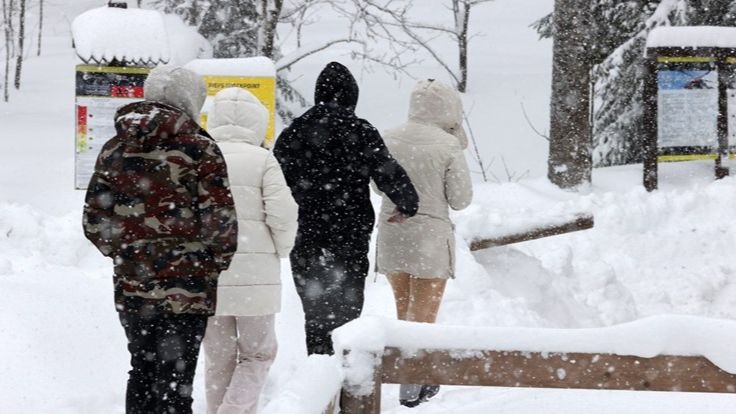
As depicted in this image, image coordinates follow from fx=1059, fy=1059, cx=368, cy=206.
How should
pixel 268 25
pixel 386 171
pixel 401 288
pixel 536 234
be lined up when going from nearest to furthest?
pixel 386 171 → pixel 401 288 → pixel 536 234 → pixel 268 25

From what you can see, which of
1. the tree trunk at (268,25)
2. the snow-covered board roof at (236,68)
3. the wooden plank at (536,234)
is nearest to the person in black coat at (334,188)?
the wooden plank at (536,234)

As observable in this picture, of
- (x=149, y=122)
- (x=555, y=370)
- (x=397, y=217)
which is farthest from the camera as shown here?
(x=397, y=217)

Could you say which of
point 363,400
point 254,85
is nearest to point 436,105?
point 363,400

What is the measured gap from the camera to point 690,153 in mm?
12281

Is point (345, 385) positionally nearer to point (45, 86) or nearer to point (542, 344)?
point (542, 344)

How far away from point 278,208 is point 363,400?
1.58 meters

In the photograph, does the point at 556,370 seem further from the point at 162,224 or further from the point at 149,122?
the point at 149,122

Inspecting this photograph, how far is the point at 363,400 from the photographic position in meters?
3.41

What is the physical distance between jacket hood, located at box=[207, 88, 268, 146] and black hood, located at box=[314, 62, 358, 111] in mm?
731

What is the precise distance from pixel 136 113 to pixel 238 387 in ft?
4.65

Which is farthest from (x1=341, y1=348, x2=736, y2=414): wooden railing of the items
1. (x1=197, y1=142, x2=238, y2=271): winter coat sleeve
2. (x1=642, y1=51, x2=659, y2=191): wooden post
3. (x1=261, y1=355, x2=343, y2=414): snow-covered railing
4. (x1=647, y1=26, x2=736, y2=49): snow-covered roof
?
(x1=647, y1=26, x2=736, y2=49): snow-covered roof

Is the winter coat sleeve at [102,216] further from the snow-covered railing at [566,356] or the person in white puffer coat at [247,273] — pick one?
the snow-covered railing at [566,356]

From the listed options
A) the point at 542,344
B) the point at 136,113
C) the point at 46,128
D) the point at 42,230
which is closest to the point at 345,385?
the point at 542,344

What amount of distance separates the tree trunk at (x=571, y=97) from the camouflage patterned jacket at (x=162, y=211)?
27.5 feet
